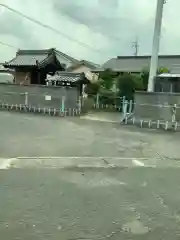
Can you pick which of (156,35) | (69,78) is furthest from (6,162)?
(69,78)

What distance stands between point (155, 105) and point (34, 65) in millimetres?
15401

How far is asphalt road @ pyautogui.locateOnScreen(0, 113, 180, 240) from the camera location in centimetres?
446

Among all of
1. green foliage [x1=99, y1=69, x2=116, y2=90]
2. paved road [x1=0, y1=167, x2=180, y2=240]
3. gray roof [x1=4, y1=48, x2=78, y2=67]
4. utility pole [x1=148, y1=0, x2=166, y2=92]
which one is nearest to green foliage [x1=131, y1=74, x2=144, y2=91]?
green foliage [x1=99, y1=69, x2=116, y2=90]

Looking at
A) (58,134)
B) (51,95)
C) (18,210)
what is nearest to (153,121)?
(58,134)

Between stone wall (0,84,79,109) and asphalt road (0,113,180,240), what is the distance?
10.8m

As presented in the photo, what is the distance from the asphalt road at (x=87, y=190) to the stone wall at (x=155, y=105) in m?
5.61

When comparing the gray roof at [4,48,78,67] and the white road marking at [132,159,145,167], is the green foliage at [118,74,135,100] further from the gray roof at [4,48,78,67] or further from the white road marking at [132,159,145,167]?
the white road marking at [132,159,145,167]

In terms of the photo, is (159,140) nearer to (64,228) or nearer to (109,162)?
(109,162)

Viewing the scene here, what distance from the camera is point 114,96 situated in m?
28.5

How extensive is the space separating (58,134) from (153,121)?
20.3 ft

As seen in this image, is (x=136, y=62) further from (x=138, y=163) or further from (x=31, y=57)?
(x=138, y=163)

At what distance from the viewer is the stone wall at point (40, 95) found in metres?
22.6

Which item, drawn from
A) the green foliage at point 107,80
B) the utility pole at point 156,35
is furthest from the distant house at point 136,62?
the utility pole at point 156,35

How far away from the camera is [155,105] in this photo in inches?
694
